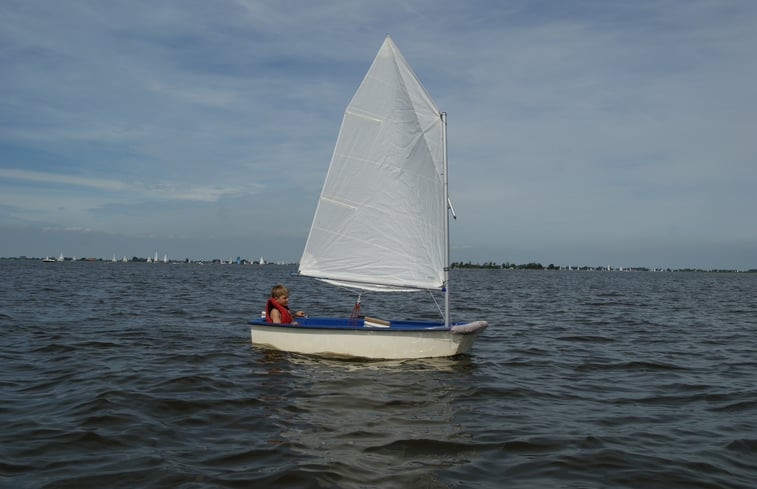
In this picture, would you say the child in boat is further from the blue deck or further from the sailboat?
the sailboat

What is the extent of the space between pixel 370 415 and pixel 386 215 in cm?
625

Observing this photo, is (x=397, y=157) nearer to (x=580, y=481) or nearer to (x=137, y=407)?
(x=137, y=407)

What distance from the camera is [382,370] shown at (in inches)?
526

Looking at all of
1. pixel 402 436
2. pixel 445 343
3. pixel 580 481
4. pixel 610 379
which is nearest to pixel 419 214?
pixel 445 343

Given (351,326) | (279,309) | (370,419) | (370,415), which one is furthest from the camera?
(279,309)

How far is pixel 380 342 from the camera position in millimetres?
13984

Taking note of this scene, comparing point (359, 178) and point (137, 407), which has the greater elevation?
point (359, 178)

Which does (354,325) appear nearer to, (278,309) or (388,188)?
(278,309)

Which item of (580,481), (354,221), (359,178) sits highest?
(359,178)

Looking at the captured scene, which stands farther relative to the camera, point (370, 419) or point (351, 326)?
point (351, 326)

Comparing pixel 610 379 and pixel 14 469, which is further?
pixel 610 379

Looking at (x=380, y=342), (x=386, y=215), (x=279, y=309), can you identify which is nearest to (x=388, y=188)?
(x=386, y=215)

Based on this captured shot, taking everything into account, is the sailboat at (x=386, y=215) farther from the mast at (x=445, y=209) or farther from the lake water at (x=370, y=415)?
the lake water at (x=370, y=415)

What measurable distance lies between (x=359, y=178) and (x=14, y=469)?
32.8 ft
